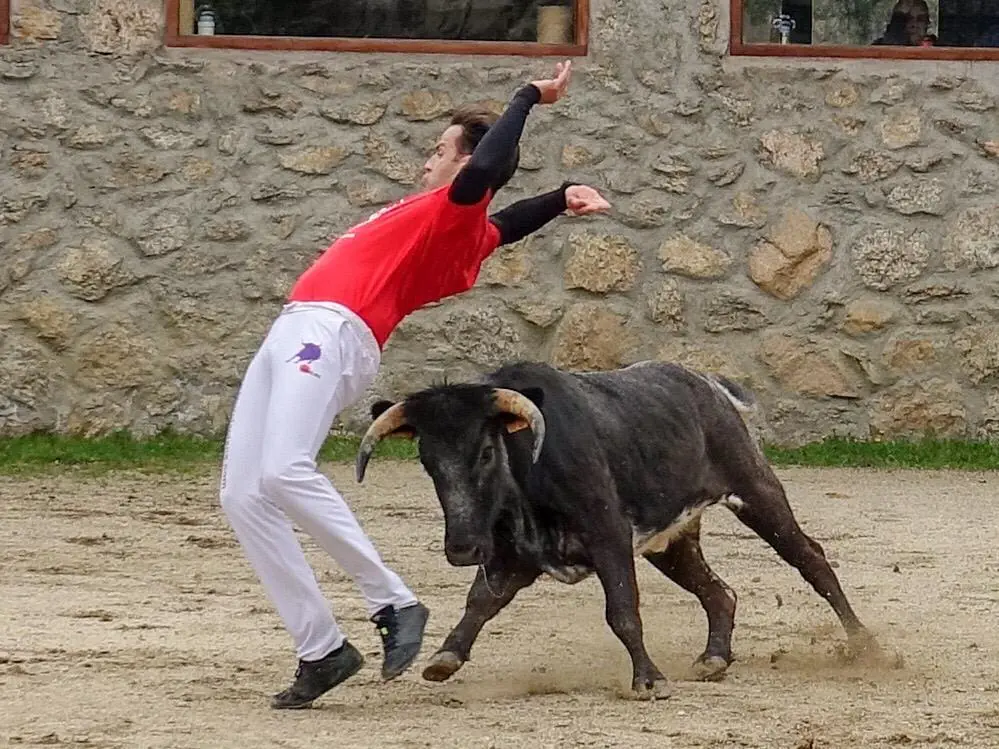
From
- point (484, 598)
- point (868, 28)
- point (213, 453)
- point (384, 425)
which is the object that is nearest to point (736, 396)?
Answer: point (484, 598)

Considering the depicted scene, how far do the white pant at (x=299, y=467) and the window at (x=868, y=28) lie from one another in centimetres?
631

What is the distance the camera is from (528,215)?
6.21 meters

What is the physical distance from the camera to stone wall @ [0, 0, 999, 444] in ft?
36.4

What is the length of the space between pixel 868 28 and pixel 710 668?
620 centimetres

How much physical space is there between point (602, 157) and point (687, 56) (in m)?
0.72

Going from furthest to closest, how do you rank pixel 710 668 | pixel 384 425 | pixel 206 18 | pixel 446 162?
pixel 206 18, pixel 710 668, pixel 446 162, pixel 384 425

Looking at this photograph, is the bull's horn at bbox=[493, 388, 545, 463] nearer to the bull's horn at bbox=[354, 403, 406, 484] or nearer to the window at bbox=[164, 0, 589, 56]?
the bull's horn at bbox=[354, 403, 406, 484]

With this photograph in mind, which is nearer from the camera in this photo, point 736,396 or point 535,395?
point 535,395

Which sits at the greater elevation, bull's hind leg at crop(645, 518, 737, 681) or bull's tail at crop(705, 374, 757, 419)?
bull's tail at crop(705, 374, 757, 419)

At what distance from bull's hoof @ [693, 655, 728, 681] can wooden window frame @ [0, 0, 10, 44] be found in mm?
6281

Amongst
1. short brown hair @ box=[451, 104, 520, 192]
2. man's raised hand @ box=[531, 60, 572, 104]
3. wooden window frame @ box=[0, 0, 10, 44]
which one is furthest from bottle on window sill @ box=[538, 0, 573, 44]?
short brown hair @ box=[451, 104, 520, 192]

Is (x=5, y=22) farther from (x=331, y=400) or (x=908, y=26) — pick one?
(x=331, y=400)

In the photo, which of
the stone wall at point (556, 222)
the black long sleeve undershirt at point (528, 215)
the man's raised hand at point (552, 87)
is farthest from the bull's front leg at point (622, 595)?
the stone wall at point (556, 222)

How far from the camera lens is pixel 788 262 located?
11344 millimetres
